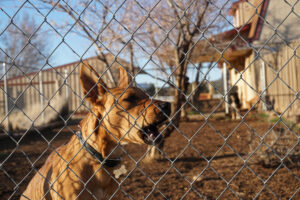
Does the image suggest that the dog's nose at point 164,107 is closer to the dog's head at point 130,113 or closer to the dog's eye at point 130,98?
the dog's head at point 130,113

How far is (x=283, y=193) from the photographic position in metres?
3.31

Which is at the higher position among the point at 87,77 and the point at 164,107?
the point at 87,77

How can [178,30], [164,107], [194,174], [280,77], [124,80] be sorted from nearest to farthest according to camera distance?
1. [164,107]
2. [124,80]
3. [280,77]
4. [194,174]
5. [178,30]

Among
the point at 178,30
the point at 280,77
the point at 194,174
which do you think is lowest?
the point at 194,174

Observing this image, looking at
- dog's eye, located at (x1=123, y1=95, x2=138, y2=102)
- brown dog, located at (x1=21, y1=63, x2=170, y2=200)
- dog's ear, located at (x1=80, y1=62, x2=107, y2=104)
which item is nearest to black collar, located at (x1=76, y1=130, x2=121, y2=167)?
brown dog, located at (x1=21, y1=63, x2=170, y2=200)

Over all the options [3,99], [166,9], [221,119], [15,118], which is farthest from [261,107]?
[3,99]

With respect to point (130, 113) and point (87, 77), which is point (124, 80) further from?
point (87, 77)

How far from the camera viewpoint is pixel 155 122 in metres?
2.21

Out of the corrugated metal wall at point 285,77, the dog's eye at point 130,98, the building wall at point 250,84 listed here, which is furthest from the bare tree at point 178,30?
the building wall at point 250,84

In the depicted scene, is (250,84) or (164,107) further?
(250,84)

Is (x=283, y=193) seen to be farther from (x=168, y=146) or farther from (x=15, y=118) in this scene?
(x=15, y=118)

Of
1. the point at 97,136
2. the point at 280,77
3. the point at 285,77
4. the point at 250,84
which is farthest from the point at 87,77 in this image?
the point at 250,84

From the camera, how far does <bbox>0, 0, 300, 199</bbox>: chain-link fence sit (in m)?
1.79

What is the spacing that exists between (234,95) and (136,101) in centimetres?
942
